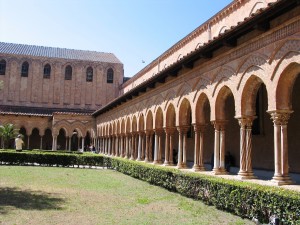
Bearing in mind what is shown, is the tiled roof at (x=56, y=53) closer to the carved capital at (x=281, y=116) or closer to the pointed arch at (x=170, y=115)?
the pointed arch at (x=170, y=115)

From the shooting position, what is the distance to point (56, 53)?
50438 mm

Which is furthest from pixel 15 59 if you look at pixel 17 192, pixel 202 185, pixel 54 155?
pixel 202 185

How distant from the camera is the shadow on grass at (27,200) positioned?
912 cm

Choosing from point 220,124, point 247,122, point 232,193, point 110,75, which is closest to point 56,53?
point 110,75

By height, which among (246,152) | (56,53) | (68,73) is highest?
(56,53)

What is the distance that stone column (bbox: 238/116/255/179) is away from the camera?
11.0 metres

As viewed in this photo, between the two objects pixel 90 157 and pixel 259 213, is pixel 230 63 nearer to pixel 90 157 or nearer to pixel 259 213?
→ pixel 259 213

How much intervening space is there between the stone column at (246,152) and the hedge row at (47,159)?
54.1 feet

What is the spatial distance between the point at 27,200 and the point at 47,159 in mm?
15597

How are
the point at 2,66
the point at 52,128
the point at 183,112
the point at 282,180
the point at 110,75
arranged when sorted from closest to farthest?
1. the point at 282,180
2. the point at 183,112
3. the point at 52,128
4. the point at 2,66
5. the point at 110,75

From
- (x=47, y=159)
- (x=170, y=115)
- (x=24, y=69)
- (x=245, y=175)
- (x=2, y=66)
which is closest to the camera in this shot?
(x=245, y=175)

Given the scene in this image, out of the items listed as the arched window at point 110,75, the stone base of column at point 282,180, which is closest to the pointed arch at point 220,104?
the stone base of column at point 282,180

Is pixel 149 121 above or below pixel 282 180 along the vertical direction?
above

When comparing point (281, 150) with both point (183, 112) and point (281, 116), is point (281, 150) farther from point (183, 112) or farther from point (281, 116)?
point (183, 112)
